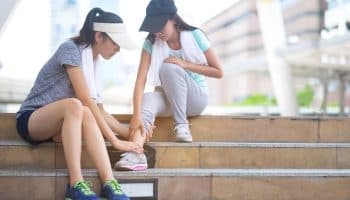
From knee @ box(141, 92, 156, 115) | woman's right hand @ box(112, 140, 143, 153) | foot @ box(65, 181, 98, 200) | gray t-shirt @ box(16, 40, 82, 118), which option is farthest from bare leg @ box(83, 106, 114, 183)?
knee @ box(141, 92, 156, 115)

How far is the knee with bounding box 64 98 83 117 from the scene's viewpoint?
3.46 metres

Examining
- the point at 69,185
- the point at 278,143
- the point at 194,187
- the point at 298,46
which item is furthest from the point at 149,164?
the point at 298,46

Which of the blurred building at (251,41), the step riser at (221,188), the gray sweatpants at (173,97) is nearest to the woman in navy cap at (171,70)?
the gray sweatpants at (173,97)

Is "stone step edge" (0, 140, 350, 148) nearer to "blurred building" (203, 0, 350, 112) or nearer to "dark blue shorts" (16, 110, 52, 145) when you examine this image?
"dark blue shorts" (16, 110, 52, 145)

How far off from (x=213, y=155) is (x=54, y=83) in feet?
3.79

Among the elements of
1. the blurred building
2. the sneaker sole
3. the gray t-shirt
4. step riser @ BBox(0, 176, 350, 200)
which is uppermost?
the blurred building

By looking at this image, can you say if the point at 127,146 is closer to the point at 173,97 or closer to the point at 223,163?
the point at 173,97

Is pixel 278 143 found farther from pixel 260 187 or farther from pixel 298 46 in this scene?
pixel 298 46

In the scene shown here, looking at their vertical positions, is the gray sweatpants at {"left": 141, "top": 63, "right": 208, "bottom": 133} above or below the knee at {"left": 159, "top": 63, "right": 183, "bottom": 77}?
below

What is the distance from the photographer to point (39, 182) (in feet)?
11.8

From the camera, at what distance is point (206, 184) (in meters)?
3.72

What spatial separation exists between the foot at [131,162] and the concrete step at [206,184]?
0.06 metres

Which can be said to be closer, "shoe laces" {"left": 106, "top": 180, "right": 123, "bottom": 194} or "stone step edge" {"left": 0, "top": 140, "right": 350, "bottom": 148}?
"shoe laces" {"left": 106, "top": 180, "right": 123, "bottom": 194}

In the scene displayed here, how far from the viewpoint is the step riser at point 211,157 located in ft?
12.7
